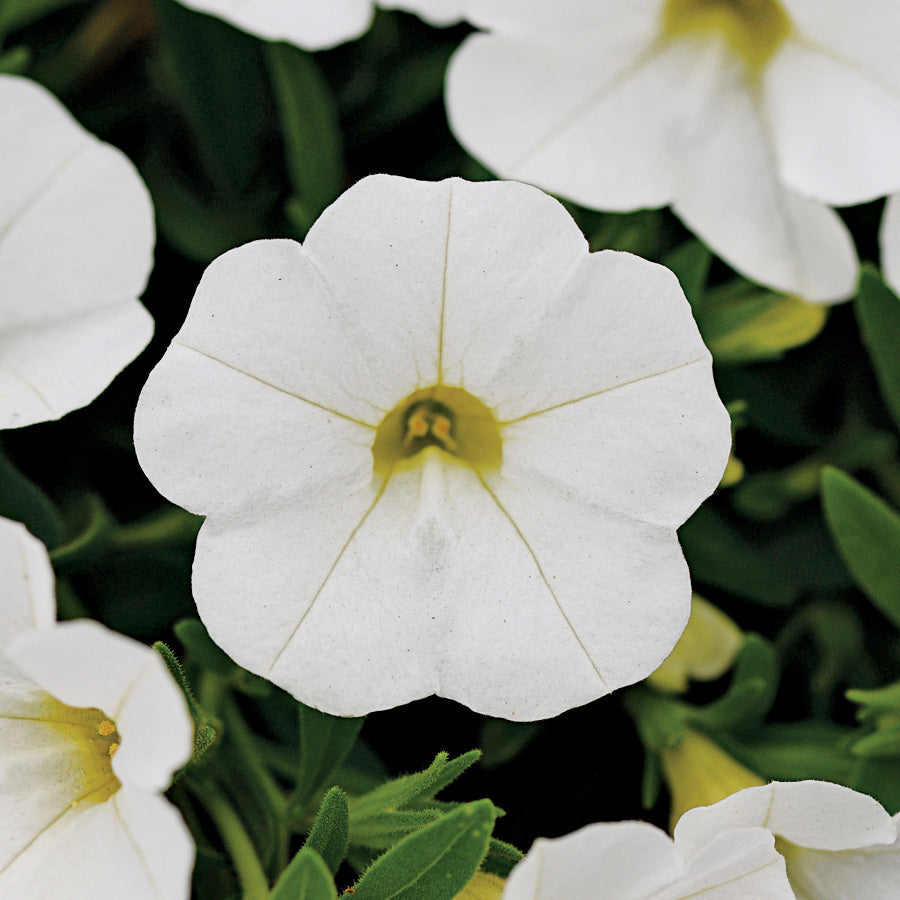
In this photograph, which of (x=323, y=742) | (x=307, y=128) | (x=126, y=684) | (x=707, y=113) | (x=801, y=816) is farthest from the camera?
(x=307, y=128)

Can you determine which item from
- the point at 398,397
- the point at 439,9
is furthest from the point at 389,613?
the point at 439,9

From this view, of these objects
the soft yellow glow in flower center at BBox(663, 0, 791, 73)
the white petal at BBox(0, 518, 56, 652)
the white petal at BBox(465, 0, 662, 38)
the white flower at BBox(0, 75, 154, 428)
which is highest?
the white petal at BBox(465, 0, 662, 38)

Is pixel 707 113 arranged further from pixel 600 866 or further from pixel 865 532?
pixel 600 866

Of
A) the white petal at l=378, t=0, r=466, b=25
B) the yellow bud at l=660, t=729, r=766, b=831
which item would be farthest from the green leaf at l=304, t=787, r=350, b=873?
the white petal at l=378, t=0, r=466, b=25

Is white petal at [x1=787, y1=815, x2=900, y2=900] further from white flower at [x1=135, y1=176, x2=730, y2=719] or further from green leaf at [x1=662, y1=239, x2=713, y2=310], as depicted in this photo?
green leaf at [x1=662, y1=239, x2=713, y2=310]

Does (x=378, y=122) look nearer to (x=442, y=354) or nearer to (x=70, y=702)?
(x=442, y=354)

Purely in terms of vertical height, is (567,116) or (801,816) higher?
(567,116)

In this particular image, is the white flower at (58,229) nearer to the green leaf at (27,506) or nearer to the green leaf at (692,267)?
the green leaf at (27,506)
